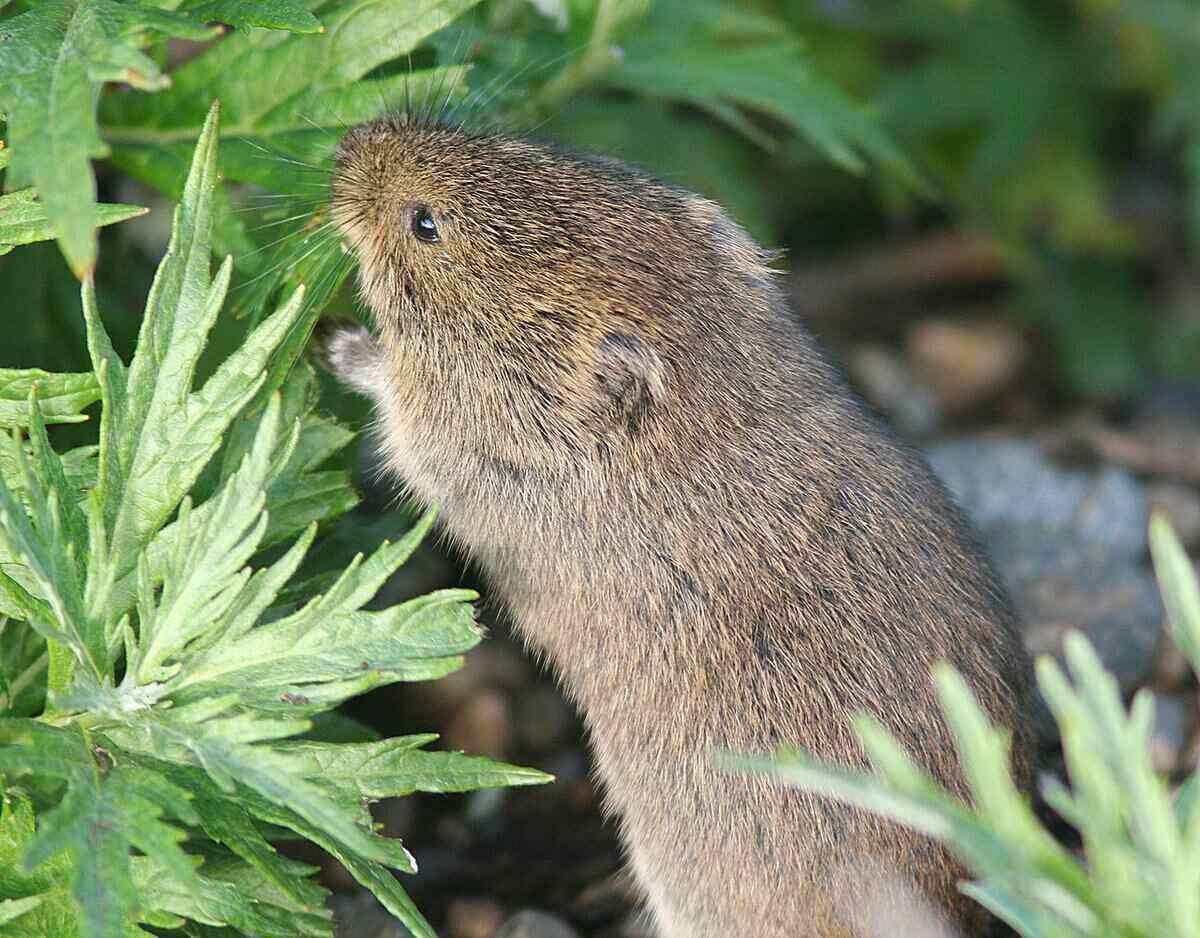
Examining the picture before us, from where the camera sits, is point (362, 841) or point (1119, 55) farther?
point (1119, 55)

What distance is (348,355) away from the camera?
157 inches

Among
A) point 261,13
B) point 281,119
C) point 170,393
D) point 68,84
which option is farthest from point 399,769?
point 281,119

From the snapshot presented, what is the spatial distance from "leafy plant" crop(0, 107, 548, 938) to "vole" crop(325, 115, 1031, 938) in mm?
728

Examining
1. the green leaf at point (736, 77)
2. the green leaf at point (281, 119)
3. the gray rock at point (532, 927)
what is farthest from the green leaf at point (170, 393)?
the green leaf at point (736, 77)

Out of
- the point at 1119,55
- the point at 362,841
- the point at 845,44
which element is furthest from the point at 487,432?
the point at 1119,55

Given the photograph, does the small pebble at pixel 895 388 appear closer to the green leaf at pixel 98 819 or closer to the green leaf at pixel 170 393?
the green leaf at pixel 170 393

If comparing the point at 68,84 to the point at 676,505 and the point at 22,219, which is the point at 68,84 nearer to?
the point at 22,219

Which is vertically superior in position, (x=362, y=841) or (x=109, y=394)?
(x=109, y=394)

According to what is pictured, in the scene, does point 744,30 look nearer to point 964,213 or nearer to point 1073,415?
point 964,213

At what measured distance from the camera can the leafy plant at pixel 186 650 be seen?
2703 millimetres

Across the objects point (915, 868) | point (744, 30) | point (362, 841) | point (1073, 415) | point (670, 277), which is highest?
point (744, 30)

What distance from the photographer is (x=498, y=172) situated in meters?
3.88

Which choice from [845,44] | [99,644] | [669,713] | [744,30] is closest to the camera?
[99,644]

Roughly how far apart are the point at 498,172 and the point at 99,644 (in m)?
1.71
